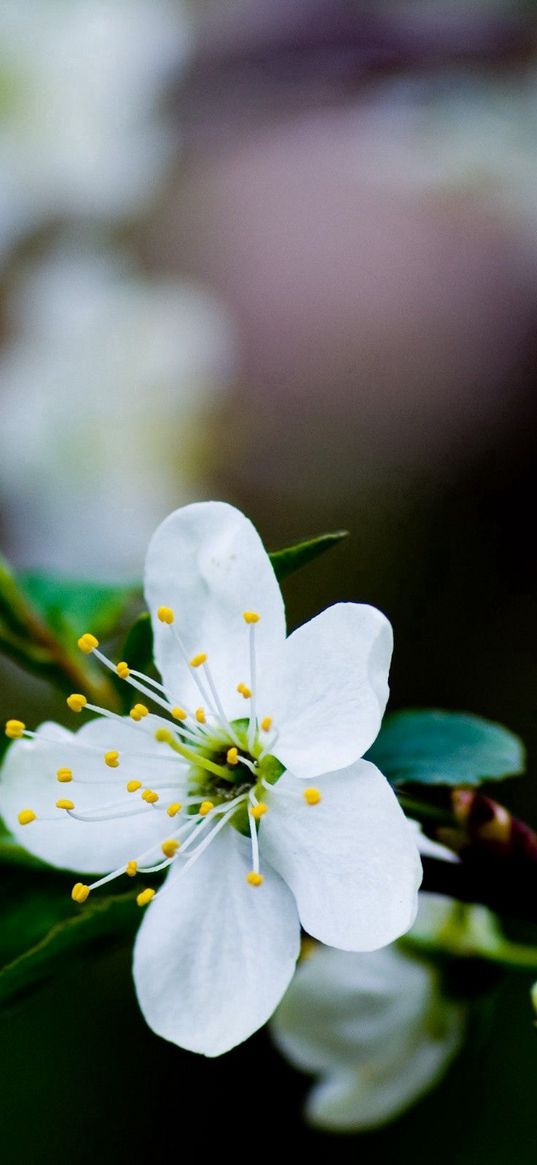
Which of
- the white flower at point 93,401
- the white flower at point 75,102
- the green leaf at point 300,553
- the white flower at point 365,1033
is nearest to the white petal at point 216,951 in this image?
the green leaf at point 300,553

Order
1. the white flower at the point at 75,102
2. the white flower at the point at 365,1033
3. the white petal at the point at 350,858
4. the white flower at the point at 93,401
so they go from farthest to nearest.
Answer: the white flower at the point at 75,102 < the white flower at the point at 93,401 < the white flower at the point at 365,1033 < the white petal at the point at 350,858

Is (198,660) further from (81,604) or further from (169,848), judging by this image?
(81,604)

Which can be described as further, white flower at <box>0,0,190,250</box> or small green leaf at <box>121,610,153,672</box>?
white flower at <box>0,0,190,250</box>

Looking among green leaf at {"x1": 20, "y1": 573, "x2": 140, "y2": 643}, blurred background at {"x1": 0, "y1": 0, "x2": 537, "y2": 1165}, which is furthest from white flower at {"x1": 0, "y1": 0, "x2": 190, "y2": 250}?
green leaf at {"x1": 20, "y1": 573, "x2": 140, "y2": 643}

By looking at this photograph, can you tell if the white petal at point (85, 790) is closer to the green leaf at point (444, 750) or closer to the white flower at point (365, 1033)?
the green leaf at point (444, 750)

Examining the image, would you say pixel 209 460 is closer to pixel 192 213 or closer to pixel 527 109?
pixel 527 109

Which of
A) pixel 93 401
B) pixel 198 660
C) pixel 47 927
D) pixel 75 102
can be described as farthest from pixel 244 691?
pixel 75 102

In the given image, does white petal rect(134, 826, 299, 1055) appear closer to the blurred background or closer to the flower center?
the flower center
